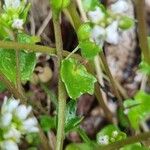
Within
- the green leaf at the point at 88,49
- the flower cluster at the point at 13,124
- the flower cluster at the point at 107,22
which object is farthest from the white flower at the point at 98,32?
the flower cluster at the point at 13,124

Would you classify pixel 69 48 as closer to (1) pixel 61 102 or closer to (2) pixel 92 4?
(2) pixel 92 4

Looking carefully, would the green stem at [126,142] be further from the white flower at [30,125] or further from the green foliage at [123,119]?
the green foliage at [123,119]

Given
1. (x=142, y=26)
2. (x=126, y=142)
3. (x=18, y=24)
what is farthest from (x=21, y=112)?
(x=142, y=26)

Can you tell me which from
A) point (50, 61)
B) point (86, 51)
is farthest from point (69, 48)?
point (86, 51)

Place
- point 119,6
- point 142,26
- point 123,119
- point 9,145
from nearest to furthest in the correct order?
point 9,145, point 119,6, point 142,26, point 123,119

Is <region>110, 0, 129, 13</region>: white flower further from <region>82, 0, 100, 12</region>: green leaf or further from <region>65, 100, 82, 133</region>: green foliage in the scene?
<region>65, 100, 82, 133</region>: green foliage

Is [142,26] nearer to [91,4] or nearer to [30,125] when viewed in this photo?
[91,4]
